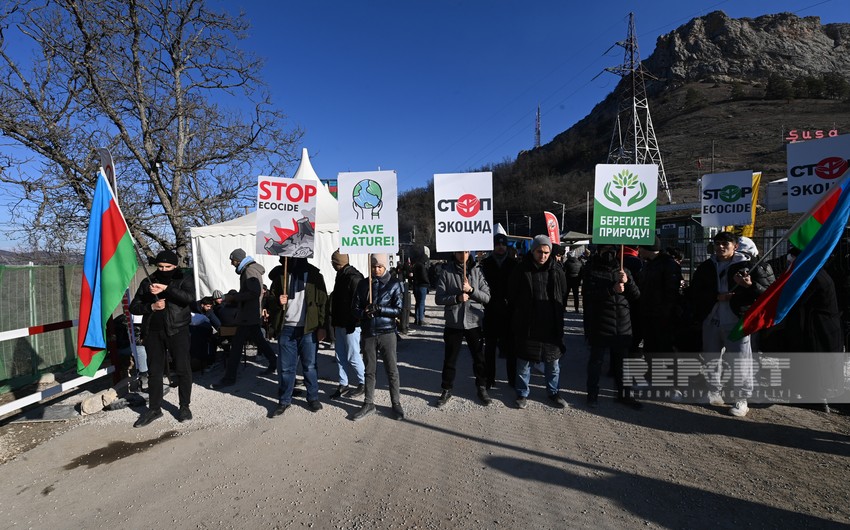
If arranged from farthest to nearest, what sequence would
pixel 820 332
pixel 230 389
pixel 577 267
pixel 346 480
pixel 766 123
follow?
pixel 766 123
pixel 577 267
pixel 230 389
pixel 820 332
pixel 346 480

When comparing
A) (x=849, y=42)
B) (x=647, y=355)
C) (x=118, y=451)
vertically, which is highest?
(x=849, y=42)

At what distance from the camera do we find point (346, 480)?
333 centimetres

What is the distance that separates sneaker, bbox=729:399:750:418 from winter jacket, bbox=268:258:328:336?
4.74m

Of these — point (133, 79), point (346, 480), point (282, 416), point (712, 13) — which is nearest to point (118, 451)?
point (282, 416)

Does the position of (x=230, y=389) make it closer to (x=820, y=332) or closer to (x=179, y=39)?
(x=820, y=332)

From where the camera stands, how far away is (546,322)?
4.61m

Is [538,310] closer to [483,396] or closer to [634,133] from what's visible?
[483,396]

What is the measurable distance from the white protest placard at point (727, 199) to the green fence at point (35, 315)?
422 inches

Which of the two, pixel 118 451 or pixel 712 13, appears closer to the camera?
pixel 118 451

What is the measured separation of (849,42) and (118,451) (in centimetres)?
14508

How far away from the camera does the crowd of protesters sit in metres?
4.47

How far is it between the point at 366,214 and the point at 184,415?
3110 mm

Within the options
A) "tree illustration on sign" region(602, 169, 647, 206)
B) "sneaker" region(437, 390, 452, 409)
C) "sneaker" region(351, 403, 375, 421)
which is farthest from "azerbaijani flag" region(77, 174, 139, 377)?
"tree illustration on sign" region(602, 169, 647, 206)

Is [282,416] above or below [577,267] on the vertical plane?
below
